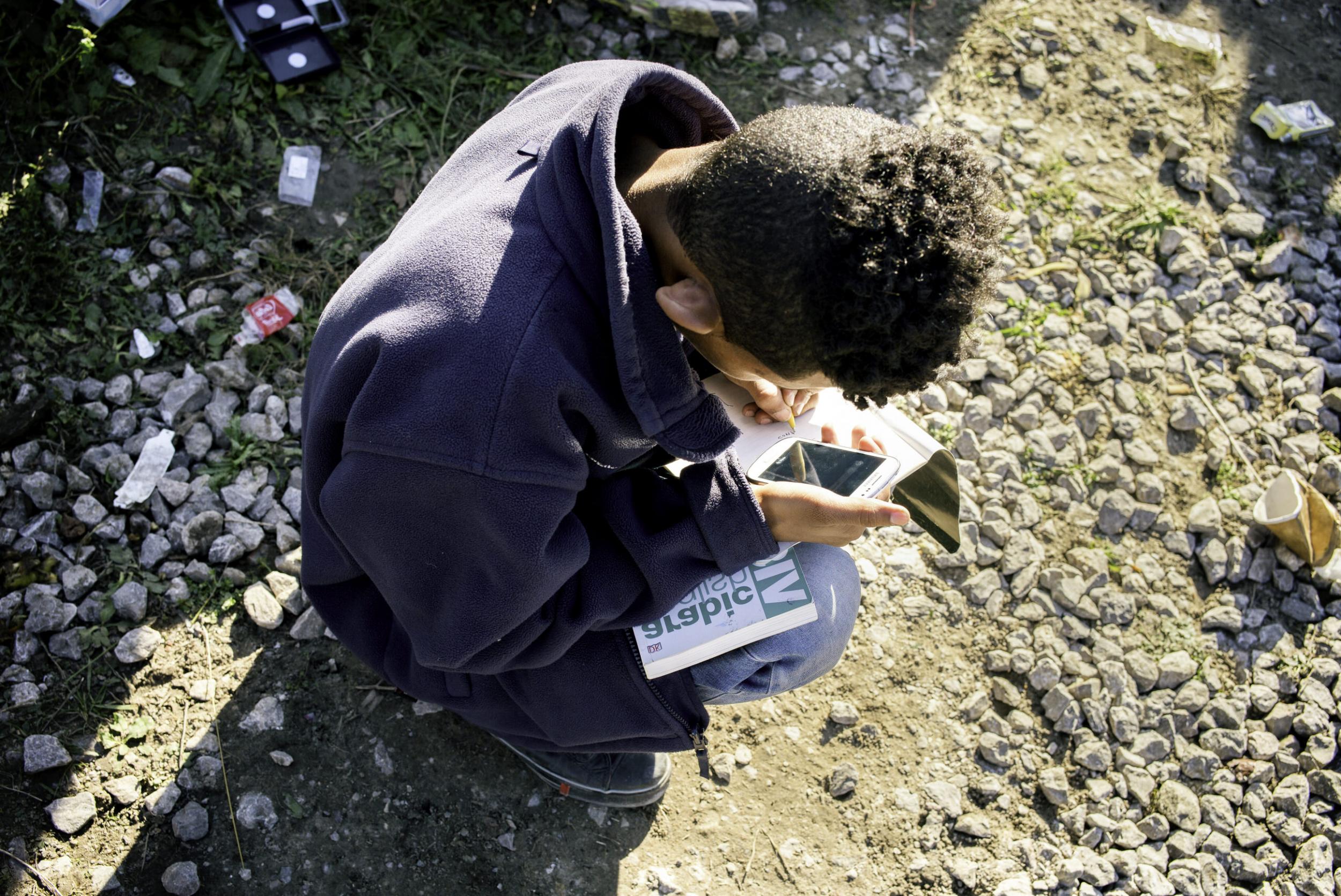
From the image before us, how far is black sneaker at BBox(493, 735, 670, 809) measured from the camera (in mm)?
2289

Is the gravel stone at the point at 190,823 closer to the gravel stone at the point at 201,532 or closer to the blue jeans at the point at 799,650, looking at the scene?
the gravel stone at the point at 201,532

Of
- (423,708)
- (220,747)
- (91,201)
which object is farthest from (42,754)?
(91,201)

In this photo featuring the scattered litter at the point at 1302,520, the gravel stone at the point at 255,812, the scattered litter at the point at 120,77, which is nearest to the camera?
the gravel stone at the point at 255,812

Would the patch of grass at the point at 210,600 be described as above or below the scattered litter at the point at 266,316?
below

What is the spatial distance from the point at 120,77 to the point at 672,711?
2707 mm

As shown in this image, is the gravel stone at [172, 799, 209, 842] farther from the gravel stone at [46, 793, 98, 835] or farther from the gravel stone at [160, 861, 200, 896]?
the gravel stone at [46, 793, 98, 835]

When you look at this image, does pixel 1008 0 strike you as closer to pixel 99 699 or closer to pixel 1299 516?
pixel 1299 516

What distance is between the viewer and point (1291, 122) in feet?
12.0

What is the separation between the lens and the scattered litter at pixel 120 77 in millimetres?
2971

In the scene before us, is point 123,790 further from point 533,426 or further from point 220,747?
point 533,426

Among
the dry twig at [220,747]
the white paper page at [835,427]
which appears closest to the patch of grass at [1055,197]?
the white paper page at [835,427]

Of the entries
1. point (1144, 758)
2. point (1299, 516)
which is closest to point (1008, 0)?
point (1299, 516)

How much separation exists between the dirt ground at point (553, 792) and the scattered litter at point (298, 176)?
4.51 ft

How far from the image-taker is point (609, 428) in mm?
1593
